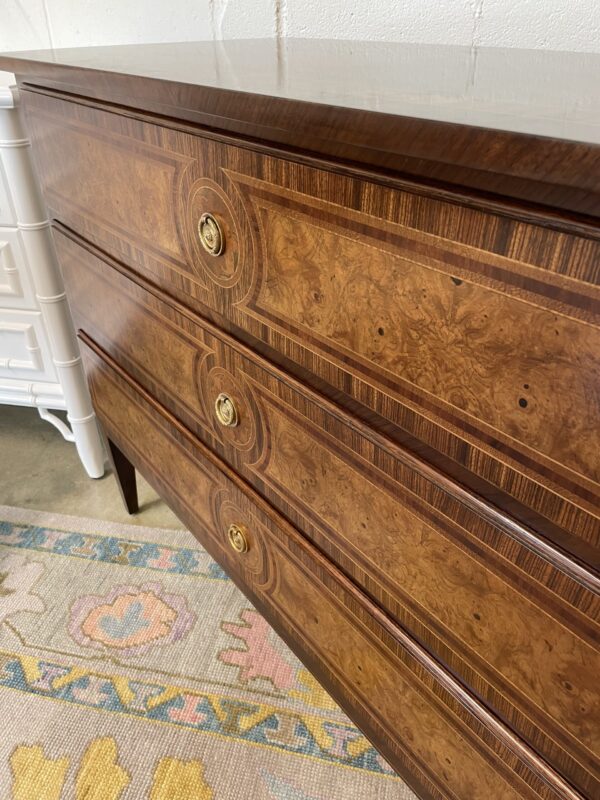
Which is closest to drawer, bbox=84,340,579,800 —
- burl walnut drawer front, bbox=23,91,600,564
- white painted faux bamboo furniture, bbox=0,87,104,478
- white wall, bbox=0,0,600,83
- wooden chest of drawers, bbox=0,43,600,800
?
wooden chest of drawers, bbox=0,43,600,800

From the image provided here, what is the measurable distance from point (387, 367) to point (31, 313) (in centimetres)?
108

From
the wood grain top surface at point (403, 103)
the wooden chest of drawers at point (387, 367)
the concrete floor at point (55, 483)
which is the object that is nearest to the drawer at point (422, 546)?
the wooden chest of drawers at point (387, 367)

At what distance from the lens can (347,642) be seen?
64 cm

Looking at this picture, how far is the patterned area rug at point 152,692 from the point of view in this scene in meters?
0.85

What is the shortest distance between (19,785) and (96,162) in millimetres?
850

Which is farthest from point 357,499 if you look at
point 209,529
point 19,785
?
point 19,785

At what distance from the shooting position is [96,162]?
718mm

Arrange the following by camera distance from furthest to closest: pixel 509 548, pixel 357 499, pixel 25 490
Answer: pixel 25 490 < pixel 357 499 < pixel 509 548

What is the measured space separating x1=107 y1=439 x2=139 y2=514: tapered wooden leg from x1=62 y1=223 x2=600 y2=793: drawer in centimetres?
52

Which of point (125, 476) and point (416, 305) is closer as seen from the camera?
point (416, 305)

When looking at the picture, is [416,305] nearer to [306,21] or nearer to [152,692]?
[306,21]

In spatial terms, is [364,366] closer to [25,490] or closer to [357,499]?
[357,499]

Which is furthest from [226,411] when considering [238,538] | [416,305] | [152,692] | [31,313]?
[31,313]

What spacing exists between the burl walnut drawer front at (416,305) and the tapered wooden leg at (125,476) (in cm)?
66
